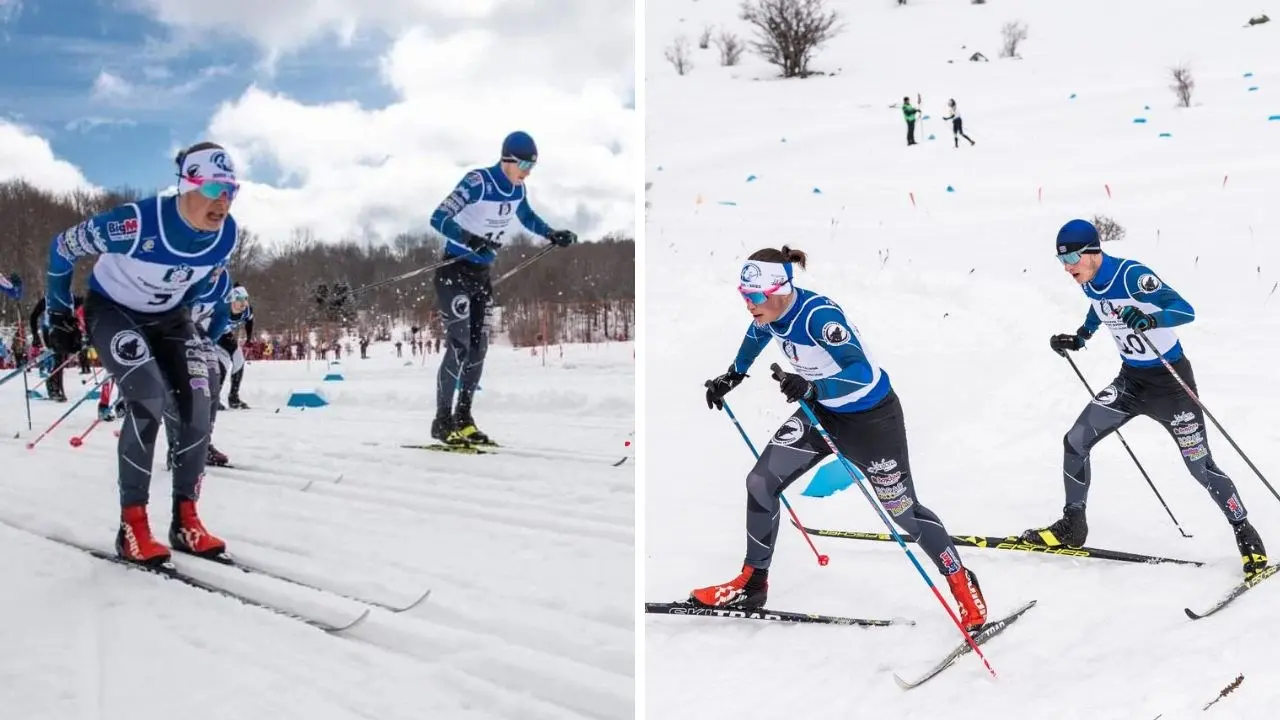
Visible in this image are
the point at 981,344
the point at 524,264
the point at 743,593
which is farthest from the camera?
the point at 981,344

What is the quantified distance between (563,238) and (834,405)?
1.97m

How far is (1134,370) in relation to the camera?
3.54 m

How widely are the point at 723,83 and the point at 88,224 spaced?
43.7ft

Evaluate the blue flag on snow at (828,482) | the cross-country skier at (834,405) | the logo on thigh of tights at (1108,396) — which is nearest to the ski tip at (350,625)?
the cross-country skier at (834,405)

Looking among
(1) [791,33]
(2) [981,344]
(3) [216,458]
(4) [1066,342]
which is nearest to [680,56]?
(1) [791,33]

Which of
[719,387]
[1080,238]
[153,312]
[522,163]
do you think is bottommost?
[719,387]

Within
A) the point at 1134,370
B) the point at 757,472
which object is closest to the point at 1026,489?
the point at 1134,370

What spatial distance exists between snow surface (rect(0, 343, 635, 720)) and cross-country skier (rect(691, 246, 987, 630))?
653 mm

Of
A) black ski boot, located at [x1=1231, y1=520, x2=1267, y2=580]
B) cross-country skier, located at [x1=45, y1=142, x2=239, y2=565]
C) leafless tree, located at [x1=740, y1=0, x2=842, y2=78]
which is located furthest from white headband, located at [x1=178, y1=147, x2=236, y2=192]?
leafless tree, located at [x1=740, y1=0, x2=842, y2=78]

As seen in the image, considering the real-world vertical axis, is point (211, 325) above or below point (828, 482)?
above

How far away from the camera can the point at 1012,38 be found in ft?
50.2

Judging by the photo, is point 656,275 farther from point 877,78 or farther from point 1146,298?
point 877,78

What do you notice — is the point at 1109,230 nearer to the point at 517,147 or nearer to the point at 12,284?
the point at 517,147

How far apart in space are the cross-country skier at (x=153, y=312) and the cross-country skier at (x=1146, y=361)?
2.79 meters
